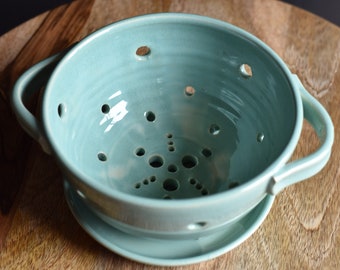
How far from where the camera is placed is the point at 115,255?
611 millimetres

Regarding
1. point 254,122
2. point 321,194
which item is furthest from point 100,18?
point 321,194

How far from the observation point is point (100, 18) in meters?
0.83

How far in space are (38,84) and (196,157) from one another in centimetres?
24

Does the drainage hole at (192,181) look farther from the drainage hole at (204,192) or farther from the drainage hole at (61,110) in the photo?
the drainage hole at (61,110)

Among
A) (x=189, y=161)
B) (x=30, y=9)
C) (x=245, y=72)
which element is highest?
(x=245, y=72)

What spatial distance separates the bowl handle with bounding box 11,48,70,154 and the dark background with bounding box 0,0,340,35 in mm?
869

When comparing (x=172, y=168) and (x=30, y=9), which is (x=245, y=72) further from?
(x=30, y=9)

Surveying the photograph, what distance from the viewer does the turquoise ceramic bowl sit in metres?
0.54

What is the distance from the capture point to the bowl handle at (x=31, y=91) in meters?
0.57

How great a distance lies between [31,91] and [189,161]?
23cm

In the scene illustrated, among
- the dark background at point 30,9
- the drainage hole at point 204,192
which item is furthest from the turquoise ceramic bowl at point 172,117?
the dark background at point 30,9

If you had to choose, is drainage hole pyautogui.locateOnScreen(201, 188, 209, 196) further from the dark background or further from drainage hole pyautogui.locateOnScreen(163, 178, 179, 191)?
the dark background

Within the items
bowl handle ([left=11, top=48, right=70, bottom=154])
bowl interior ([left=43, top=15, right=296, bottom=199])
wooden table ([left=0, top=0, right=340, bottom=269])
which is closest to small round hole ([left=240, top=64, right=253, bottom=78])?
bowl interior ([left=43, top=15, right=296, bottom=199])

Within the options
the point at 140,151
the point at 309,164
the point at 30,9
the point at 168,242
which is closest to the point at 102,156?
the point at 140,151
